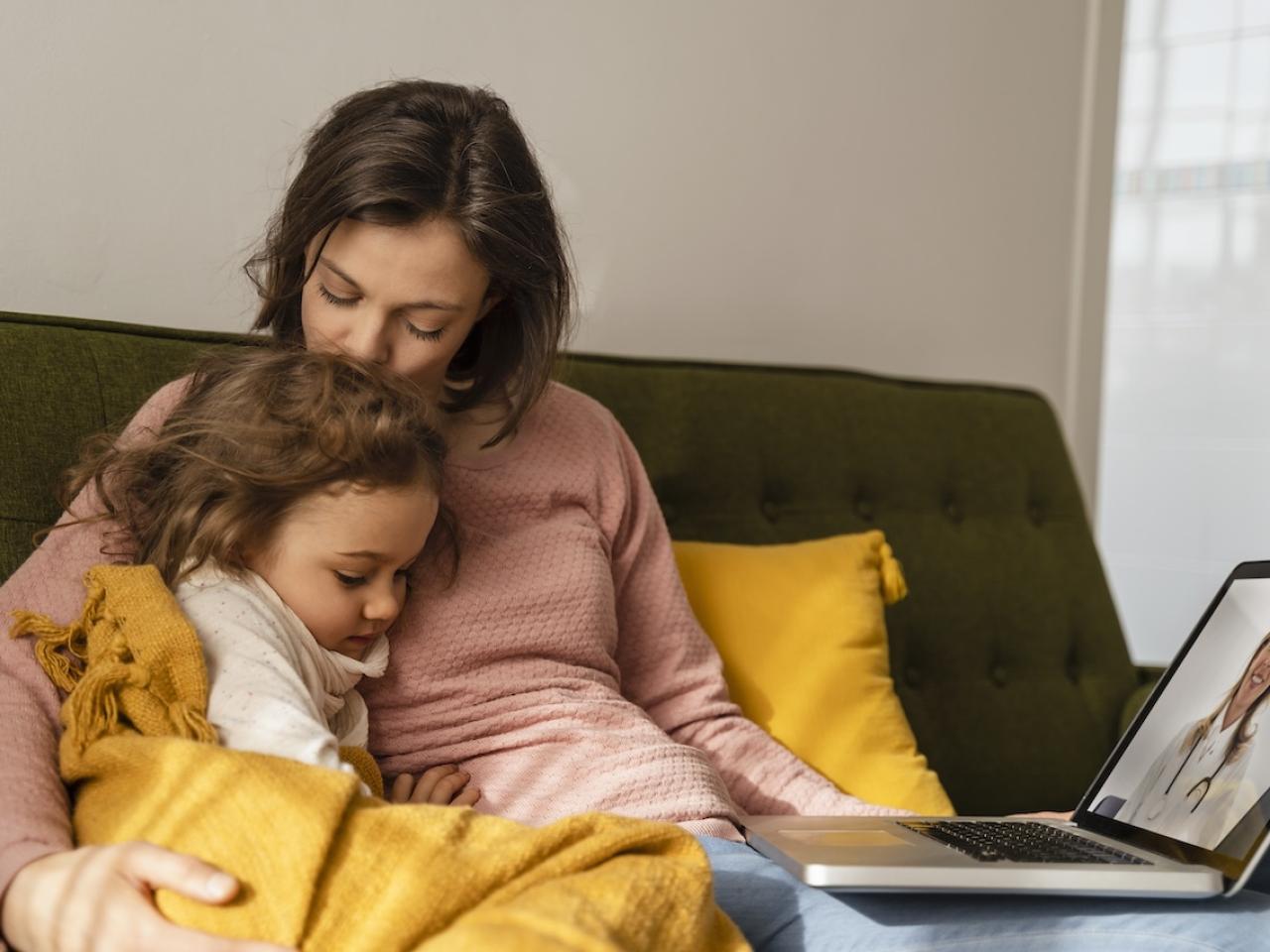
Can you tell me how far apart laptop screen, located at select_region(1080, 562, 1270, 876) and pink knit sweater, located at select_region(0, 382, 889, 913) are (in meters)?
0.25

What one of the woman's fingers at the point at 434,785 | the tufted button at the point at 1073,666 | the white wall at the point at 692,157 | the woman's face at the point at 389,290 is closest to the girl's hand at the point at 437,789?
the woman's fingers at the point at 434,785

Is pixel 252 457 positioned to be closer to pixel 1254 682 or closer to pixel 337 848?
pixel 337 848

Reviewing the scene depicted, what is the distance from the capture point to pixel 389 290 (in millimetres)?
1219

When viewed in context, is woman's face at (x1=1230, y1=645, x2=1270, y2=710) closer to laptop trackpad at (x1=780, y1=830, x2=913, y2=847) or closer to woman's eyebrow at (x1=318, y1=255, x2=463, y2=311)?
laptop trackpad at (x1=780, y1=830, x2=913, y2=847)

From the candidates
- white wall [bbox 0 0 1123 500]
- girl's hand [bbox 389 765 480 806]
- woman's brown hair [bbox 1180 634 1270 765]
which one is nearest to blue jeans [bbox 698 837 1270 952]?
woman's brown hair [bbox 1180 634 1270 765]

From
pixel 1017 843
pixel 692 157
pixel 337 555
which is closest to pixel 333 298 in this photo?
pixel 337 555

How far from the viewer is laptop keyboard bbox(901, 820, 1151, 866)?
42.6 inches

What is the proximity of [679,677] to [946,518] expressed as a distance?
0.72m

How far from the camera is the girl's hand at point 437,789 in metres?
1.17

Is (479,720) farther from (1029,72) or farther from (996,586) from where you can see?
(1029,72)

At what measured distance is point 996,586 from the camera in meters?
2.01

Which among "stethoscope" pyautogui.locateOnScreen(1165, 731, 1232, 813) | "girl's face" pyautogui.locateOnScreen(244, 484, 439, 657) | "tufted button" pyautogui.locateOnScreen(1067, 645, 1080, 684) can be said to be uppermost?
"girl's face" pyautogui.locateOnScreen(244, 484, 439, 657)

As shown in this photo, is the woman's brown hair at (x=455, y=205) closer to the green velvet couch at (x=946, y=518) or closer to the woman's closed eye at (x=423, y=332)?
the woman's closed eye at (x=423, y=332)

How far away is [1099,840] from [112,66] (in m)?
1.27
